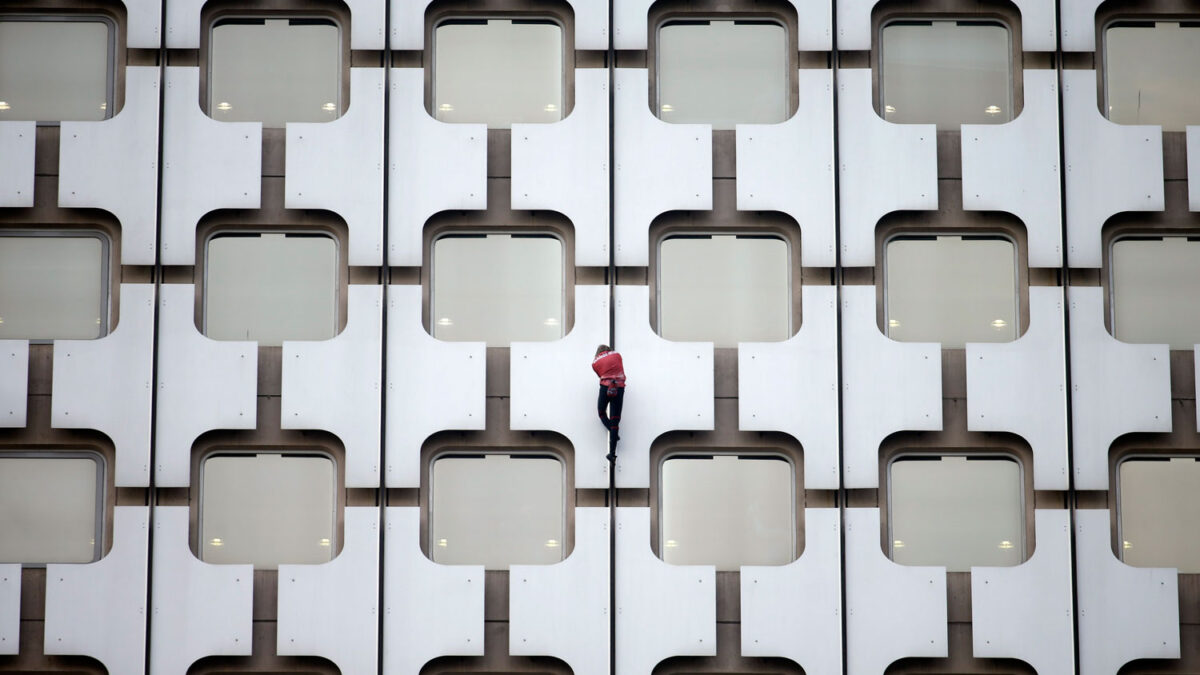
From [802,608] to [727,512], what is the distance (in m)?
1.39

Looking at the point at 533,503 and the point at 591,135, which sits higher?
the point at 591,135

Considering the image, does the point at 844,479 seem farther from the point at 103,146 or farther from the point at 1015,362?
the point at 103,146

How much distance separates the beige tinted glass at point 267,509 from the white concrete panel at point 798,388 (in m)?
5.07

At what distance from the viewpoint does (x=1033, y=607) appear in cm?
1380

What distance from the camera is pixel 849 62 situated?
47.7 feet

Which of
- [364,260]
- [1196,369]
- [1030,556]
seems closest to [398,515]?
[364,260]

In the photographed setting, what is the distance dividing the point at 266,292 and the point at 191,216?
1.24 metres

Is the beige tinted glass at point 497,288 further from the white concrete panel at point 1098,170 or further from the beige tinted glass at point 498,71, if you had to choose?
the white concrete panel at point 1098,170

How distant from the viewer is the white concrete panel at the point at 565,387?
14023 millimetres

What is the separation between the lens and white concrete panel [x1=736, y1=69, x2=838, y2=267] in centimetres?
1430

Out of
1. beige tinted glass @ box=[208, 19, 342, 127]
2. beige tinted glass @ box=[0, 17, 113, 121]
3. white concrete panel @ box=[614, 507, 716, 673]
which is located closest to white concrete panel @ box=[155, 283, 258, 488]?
beige tinted glass @ box=[208, 19, 342, 127]

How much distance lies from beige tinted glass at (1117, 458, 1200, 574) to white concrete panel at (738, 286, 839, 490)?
3549mm

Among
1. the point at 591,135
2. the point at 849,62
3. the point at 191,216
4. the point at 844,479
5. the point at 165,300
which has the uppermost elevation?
the point at 849,62

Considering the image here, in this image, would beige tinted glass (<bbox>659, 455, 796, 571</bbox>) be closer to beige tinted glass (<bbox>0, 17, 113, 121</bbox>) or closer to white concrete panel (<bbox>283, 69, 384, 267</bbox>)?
white concrete panel (<bbox>283, 69, 384, 267</bbox>)
